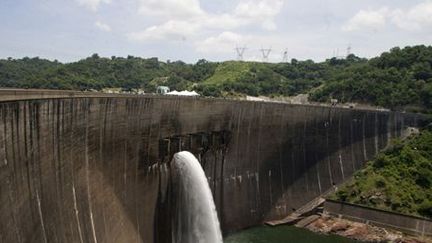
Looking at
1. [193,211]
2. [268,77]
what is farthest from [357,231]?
[268,77]

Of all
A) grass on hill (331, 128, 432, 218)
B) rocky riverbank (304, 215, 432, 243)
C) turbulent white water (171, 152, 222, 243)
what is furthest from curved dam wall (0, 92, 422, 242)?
rocky riverbank (304, 215, 432, 243)

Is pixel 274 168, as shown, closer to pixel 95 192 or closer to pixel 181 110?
pixel 181 110

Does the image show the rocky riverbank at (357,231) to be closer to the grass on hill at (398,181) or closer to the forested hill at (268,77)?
the grass on hill at (398,181)

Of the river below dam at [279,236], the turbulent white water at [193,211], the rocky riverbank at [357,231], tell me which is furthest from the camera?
the rocky riverbank at [357,231]

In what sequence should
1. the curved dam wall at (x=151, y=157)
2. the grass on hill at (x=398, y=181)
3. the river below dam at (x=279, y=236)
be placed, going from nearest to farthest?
the curved dam wall at (x=151, y=157) < the river below dam at (x=279, y=236) < the grass on hill at (x=398, y=181)

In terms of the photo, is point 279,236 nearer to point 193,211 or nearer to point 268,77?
point 193,211

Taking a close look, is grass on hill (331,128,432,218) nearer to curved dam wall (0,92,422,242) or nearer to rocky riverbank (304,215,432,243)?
rocky riverbank (304,215,432,243)

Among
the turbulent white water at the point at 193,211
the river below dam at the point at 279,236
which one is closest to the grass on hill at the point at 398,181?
the river below dam at the point at 279,236
